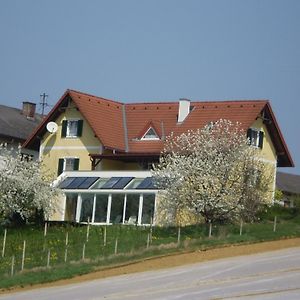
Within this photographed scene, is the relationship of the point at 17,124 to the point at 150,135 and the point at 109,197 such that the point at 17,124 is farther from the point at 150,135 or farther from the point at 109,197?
the point at 109,197

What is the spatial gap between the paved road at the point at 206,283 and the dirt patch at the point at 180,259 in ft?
3.82

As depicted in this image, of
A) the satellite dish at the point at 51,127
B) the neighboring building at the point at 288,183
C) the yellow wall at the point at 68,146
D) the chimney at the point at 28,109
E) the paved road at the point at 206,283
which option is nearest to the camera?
the paved road at the point at 206,283

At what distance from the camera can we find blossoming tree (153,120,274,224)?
160ft

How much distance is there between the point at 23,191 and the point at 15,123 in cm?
1804

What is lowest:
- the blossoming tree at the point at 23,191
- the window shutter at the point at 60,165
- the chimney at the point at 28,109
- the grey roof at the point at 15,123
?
the blossoming tree at the point at 23,191

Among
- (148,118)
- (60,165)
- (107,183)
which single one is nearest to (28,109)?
(60,165)

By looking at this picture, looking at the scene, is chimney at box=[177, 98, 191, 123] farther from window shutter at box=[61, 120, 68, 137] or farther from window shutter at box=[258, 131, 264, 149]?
window shutter at box=[61, 120, 68, 137]

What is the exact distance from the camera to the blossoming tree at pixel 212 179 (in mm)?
48812

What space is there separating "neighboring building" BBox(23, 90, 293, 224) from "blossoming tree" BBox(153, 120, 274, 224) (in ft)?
11.0

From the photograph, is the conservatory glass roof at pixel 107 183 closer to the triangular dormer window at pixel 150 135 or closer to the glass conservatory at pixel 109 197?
the glass conservatory at pixel 109 197

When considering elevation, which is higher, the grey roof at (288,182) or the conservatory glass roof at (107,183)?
the grey roof at (288,182)

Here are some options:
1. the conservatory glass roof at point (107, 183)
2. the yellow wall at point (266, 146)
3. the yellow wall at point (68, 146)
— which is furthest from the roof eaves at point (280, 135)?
the yellow wall at point (68, 146)

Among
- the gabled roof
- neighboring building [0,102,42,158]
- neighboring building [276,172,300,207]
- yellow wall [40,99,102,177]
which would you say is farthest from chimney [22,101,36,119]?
neighboring building [276,172,300,207]

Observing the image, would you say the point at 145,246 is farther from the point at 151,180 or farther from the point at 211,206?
the point at 151,180
